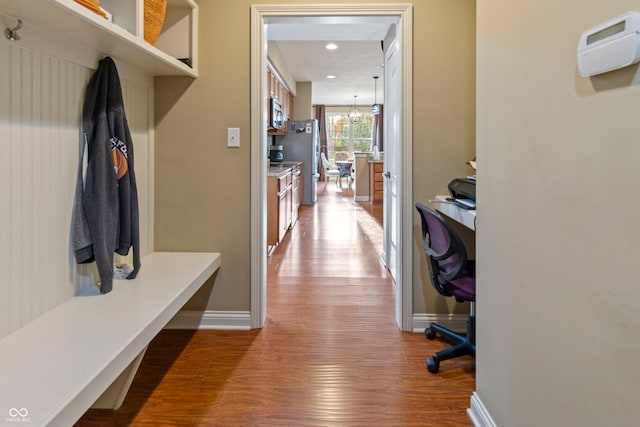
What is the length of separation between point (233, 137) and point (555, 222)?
5.83 feet

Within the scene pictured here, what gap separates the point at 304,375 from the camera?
6.24ft

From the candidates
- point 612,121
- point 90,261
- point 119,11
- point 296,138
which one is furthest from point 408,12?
point 296,138

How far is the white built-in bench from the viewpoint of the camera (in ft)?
3.20

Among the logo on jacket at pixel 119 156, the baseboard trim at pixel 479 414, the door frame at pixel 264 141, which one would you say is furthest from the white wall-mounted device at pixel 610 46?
the logo on jacket at pixel 119 156

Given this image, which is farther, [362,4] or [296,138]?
[296,138]

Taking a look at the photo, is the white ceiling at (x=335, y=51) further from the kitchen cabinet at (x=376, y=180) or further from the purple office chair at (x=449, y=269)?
the kitchen cabinet at (x=376, y=180)

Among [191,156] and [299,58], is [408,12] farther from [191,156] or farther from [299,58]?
[299,58]

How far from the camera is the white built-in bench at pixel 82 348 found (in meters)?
0.98

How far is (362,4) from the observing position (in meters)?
2.28

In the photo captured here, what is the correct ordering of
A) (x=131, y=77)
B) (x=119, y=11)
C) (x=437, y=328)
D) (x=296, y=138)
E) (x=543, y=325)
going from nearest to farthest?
(x=543, y=325) < (x=119, y=11) < (x=131, y=77) < (x=437, y=328) < (x=296, y=138)

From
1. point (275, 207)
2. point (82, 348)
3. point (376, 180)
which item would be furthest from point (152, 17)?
point (376, 180)

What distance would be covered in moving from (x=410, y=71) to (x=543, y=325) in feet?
5.40

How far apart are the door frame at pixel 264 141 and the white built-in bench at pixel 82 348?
504 mm

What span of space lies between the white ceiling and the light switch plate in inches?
26.4
